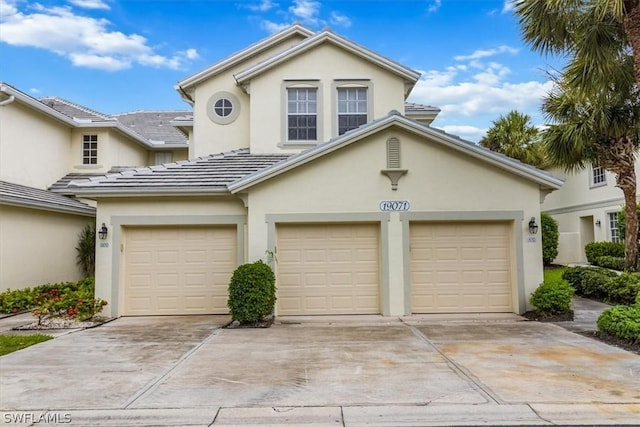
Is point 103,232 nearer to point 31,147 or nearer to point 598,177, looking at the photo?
point 31,147

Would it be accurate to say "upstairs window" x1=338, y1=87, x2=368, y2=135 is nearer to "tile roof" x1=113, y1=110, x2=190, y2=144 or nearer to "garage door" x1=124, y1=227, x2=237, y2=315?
"garage door" x1=124, y1=227, x2=237, y2=315

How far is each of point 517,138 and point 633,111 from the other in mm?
12034

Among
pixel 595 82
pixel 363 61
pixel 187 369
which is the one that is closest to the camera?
pixel 187 369

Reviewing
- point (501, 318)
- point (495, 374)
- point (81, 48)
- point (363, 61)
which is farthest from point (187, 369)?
point (81, 48)

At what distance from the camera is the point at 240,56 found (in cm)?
1477

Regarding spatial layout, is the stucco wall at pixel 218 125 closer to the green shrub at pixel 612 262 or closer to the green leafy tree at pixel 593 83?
the green leafy tree at pixel 593 83

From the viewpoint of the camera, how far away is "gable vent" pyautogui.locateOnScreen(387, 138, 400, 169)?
428 inches

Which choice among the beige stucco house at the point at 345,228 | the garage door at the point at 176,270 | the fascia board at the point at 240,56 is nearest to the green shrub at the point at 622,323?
the beige stucco house at the point at 345,228

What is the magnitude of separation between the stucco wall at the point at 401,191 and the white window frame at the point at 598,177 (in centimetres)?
1344

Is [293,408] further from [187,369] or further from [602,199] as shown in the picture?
[602,199]

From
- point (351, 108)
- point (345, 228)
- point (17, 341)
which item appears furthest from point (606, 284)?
point (17, 341)

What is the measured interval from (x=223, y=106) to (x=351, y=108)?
13.8 feet

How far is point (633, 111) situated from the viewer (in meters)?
12.7

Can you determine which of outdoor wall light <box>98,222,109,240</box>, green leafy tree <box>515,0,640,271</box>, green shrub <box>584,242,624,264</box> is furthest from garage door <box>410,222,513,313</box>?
green shrub <box>584,242,624,264</box>
